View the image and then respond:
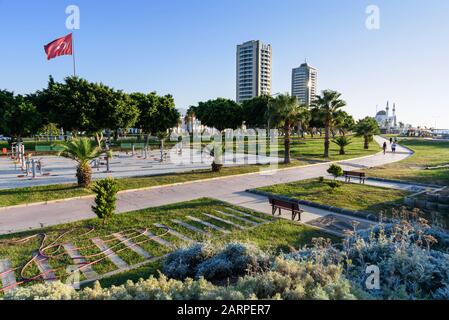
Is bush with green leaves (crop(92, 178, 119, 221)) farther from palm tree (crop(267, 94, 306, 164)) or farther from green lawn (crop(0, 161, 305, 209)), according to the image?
palm tree (crop(267, 94, 306, 164))

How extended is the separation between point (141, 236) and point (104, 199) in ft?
6.93

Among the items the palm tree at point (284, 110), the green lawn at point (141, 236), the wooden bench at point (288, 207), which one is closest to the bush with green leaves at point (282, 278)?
the green lawn at point (141, 236)

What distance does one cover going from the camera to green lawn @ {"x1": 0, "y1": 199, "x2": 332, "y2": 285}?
696 cm

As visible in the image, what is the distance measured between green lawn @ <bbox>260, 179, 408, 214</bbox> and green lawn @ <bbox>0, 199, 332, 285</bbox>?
3.65m

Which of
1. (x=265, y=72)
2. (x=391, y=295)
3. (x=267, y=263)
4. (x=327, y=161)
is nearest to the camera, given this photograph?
(x=391, y=295)

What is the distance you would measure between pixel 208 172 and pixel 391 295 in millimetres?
16545

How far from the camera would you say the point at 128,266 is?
687cm

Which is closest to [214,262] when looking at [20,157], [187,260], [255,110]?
[187,260]

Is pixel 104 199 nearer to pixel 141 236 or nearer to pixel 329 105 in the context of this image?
pixel 141 236

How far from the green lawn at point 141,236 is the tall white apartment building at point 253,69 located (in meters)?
148

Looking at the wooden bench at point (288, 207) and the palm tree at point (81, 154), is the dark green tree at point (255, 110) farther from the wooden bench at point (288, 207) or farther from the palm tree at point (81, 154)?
the wooden bench at point (288, 207)

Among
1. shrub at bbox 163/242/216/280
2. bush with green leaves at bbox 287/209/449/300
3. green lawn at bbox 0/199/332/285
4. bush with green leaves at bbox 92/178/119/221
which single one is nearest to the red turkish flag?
bush with green leaves at bbox 92/178/119/221
